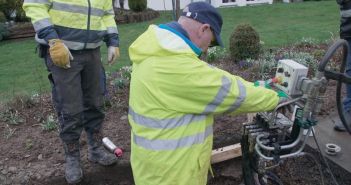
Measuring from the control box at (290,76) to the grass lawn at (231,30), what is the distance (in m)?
3.84

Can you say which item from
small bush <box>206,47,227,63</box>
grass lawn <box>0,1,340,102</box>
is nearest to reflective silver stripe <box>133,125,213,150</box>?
grass lawn <box>0,1,340,102</box>

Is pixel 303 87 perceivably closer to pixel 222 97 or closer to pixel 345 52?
pixel 345 52

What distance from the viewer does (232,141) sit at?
3.98 metres

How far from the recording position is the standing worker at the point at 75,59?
308cm

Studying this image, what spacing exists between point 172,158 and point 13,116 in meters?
2.97

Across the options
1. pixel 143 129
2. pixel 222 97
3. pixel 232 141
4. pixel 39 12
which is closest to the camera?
pixel 222 97

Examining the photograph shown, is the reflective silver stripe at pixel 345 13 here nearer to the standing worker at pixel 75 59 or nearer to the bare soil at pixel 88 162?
the bare soil at pixel 88 162

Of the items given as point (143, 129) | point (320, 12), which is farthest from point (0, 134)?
point (320, 12)

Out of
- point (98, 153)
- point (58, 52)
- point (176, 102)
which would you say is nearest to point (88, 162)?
point (98, 153)

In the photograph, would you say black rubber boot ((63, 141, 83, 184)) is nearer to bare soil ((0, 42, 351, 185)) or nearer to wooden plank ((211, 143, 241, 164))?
bare soil ((0, 42, 351, 185))

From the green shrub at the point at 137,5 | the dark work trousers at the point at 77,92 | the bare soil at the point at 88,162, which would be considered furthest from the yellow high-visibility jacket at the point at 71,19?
the green shrub at the point at 137,5

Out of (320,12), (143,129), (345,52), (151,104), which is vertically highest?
(345,52)

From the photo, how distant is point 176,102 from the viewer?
2.07m

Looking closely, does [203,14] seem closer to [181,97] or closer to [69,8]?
[181,97]
